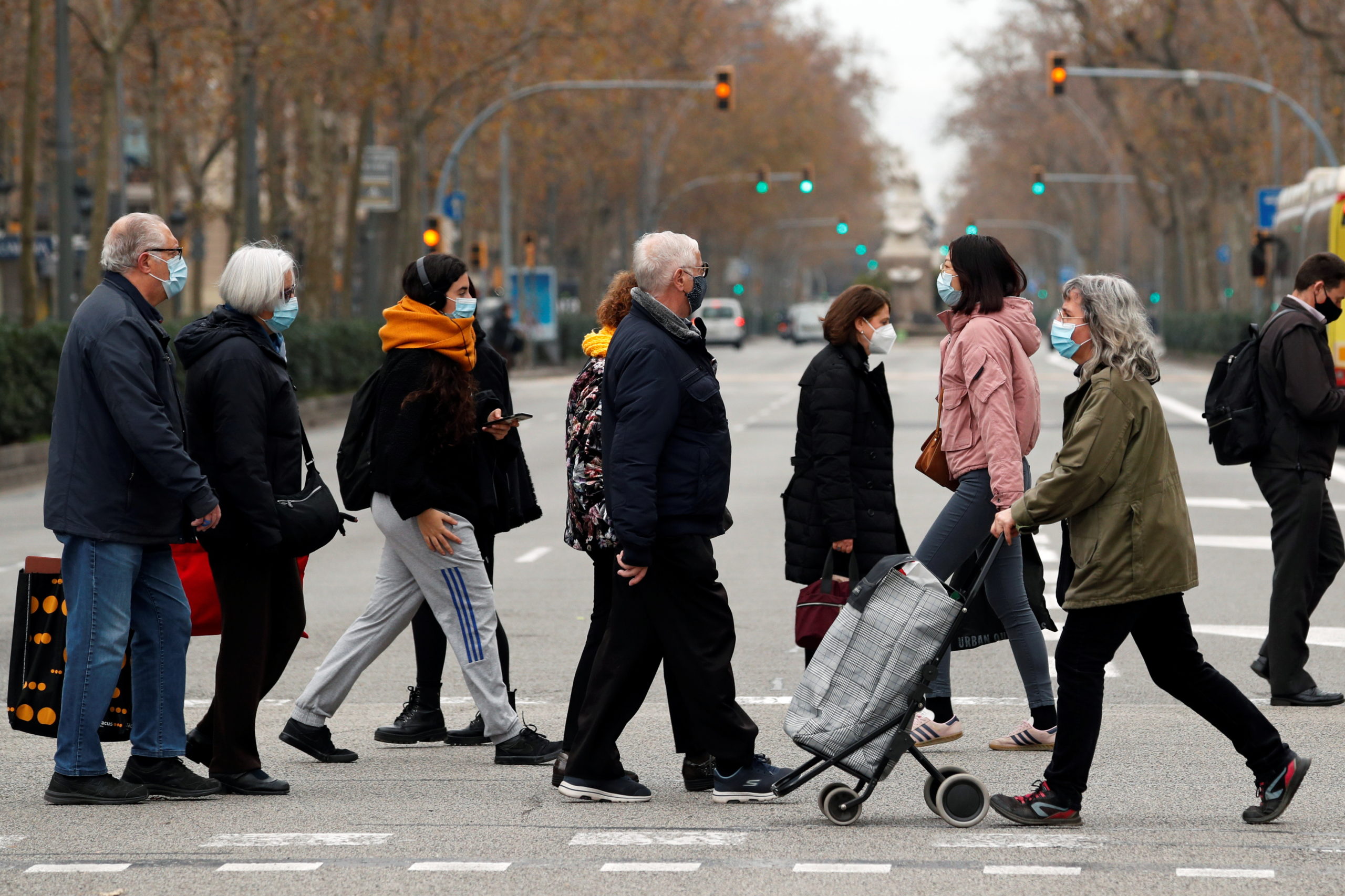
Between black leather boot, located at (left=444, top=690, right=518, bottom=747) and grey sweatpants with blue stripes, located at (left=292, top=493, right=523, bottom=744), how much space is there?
0.38 metres

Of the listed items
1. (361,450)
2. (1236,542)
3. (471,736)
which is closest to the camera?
(361,450)

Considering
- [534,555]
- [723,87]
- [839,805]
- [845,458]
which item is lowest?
[534,555]

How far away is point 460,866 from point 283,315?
2.00 m

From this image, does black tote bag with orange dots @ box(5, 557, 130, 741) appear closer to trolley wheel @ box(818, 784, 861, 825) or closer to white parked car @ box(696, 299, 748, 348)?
trolley wheel @ box(818, 784, 861, 825)

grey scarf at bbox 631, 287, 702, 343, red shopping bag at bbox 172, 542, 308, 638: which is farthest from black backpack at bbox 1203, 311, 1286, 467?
red shopping bag at bbox 172, 542, 308, 638

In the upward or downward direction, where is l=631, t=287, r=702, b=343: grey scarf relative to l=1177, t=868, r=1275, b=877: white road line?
upward

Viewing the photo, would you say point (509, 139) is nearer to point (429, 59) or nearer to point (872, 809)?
point (429, 59)

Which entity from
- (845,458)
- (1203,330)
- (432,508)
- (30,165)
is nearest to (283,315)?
(432,508)

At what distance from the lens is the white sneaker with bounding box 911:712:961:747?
7.30 metres

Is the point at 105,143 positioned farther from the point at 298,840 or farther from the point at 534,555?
the point at 298,840

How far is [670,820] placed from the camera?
6.16 meters

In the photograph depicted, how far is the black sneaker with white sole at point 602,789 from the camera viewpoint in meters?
6.40

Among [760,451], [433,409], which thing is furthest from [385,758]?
[760,451]

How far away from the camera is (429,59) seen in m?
39.4
